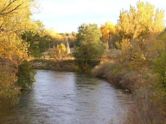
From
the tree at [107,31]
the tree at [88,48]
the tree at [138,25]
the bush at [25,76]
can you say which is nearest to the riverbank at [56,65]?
the tree at [88,48]

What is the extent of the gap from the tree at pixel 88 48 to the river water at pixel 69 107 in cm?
3048

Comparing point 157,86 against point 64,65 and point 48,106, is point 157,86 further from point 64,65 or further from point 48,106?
point 64,65

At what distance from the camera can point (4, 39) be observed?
2386 centimetres

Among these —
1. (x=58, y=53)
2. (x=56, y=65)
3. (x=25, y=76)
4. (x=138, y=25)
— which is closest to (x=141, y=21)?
(x=138, y=25)

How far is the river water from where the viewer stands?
23.8m

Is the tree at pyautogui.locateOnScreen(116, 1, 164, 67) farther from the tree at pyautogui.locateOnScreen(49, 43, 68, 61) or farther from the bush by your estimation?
the tree at pyautogui.locateOnScreen(49, 43, 68, 61)

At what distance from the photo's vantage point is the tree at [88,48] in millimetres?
71188

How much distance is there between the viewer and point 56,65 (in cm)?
7794

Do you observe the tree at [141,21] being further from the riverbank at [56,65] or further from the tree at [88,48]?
the riverbank at [56,65]

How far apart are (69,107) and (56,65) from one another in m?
49.3

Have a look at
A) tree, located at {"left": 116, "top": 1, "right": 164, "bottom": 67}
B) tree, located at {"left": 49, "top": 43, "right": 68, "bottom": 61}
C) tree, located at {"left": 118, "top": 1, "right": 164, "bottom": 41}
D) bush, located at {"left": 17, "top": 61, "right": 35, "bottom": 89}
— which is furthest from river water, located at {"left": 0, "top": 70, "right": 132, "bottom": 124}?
tree, located at {"left": 49, "top": 43, "right": 68, "bottom": 61}

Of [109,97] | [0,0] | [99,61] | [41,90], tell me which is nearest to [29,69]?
[41,90]

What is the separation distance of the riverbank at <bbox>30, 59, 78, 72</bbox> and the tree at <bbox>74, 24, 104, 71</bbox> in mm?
1899

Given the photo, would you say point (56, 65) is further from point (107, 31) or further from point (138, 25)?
point (107, 31)
